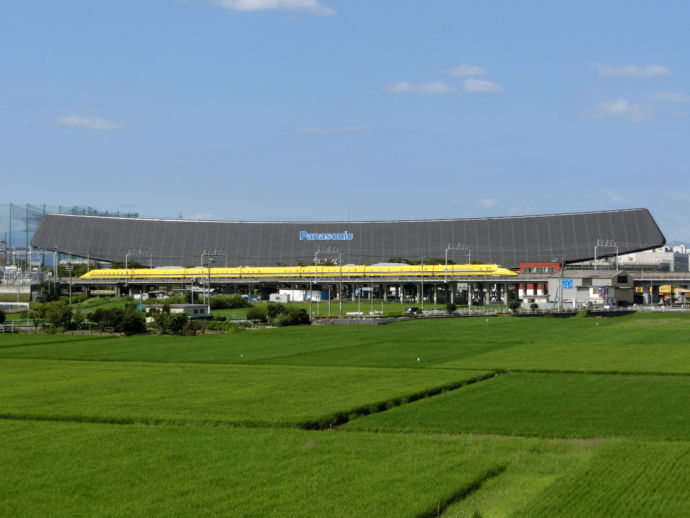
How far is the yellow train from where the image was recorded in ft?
476

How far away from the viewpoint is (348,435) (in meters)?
22.8

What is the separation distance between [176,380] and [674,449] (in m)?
20.2

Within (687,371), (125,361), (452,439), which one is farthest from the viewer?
(125,361)

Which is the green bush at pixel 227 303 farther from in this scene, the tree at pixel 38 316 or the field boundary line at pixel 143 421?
the field boundary line at pixel 143 421

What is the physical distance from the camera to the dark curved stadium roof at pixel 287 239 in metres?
181

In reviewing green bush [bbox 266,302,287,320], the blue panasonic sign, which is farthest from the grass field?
the blue panasonic sign

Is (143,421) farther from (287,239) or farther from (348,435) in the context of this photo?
(287,239)

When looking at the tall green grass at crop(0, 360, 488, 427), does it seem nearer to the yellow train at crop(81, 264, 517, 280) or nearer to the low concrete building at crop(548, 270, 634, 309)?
the low concrete building at crop(548, 270, 634, 309)

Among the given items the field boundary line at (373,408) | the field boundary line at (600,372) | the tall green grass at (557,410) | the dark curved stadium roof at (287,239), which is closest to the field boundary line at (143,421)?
the field boundary line at (373,408)

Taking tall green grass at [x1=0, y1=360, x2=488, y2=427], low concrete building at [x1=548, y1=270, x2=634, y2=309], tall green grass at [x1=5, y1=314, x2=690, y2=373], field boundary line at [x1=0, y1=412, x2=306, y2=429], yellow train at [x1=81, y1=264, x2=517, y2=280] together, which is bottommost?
field boundary line at [x1=0, y1=412, x2=306, y2=429]

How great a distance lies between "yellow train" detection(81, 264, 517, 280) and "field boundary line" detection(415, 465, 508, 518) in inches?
4894

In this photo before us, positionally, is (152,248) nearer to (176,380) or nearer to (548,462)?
(176,380)

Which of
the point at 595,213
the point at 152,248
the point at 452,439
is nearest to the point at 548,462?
the point at 452,439

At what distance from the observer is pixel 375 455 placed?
793 inches
